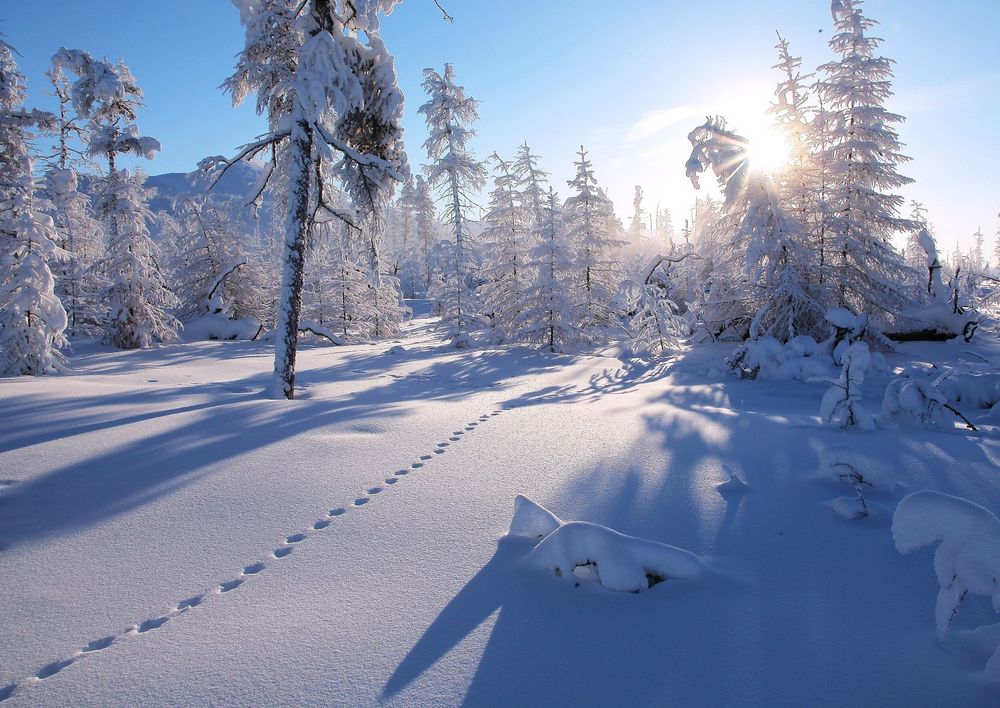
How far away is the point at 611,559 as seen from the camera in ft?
7.48

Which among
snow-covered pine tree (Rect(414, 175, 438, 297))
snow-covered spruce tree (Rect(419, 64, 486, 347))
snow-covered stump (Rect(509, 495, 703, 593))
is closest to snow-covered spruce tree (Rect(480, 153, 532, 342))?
snow-covered spruce tree (Rect(419, 64, 486, 347))

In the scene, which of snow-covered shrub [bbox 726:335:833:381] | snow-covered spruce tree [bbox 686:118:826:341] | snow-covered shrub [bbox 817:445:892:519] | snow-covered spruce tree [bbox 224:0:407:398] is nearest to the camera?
snow-covered shrub [bbox 817:445:892:519]

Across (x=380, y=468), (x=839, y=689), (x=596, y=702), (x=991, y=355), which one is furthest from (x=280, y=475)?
(x=991, y=355)

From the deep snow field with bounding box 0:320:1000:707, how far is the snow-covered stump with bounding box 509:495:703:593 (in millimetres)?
54

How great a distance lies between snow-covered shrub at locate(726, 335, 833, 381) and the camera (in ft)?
28.6

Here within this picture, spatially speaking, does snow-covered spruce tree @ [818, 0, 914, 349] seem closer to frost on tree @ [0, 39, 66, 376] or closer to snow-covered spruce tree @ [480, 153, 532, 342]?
snow-covered spruce tree @ [480, 153, 532, 342]

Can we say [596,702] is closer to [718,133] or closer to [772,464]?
[772,464]

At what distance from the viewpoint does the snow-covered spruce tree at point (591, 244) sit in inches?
767

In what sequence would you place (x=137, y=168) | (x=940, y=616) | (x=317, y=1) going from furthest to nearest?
(x=137, y=168), (x=317, y=1), (x=940, y=616)

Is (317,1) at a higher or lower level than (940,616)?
higher

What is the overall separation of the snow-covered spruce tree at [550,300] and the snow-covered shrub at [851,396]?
37.1ft

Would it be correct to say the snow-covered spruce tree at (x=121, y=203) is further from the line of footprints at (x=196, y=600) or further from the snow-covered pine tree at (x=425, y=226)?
the snow-covered pine tree at (x=425, y=226)

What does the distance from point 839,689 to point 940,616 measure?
1.38 ft

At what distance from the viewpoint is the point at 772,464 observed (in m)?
3.88
